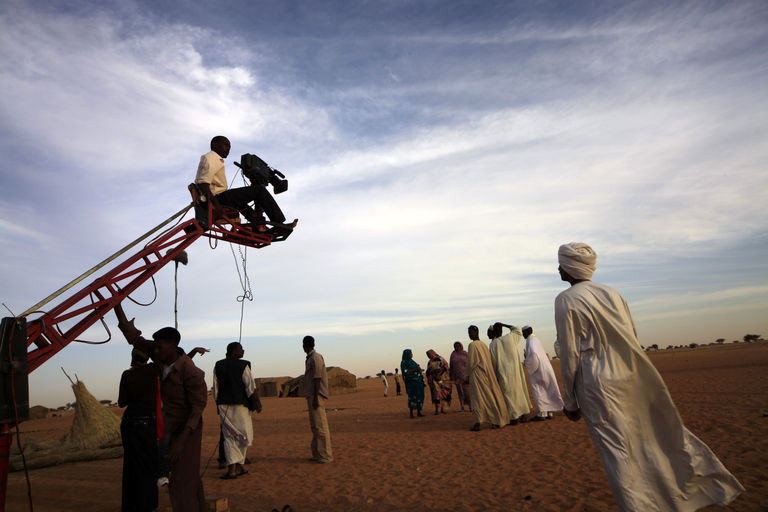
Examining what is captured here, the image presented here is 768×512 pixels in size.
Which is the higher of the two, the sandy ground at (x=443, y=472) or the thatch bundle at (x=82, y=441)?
the thatch bundle at (x=82, y=441)

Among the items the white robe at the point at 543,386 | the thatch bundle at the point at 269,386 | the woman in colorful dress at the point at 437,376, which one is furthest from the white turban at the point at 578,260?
the thatch bundle at the point at 269,386

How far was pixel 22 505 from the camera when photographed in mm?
6676

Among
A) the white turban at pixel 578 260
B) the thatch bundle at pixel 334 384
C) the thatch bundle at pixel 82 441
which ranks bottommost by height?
the thatch bundle at pixel 334 384

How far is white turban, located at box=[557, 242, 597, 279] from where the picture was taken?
143 inches

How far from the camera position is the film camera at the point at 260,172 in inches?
253

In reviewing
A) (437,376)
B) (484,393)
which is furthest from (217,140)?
(437,376)

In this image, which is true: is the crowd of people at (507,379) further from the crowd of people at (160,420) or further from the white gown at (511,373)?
the crowd of people at (160,420)

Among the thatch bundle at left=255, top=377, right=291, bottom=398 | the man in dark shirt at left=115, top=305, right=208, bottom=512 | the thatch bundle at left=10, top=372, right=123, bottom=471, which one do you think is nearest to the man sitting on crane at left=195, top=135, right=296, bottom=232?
the man in dark shirt at left=115, top=305, right=208, bottom=512

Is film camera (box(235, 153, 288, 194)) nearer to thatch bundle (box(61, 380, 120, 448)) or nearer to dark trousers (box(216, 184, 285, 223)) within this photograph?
dark trousers (box(216, 184, 285, 223))

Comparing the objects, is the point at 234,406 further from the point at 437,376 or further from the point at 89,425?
the point at 437,376

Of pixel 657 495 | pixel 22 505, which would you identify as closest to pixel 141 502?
pixel 22 505

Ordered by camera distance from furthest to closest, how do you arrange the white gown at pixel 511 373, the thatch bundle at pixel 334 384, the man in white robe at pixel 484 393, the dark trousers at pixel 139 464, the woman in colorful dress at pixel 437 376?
the thatch bundle at pixel 334 384 → the woman in colorful dress at pixel 437 376 → the white gown at pixel 511 373 → the man in white robe at pixel 484 393 → the dark trousers at pixel 139 464

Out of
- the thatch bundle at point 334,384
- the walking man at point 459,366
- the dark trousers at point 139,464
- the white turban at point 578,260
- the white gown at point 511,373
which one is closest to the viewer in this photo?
the white turban at point 578,260

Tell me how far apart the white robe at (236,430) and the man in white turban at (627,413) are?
617 cm
